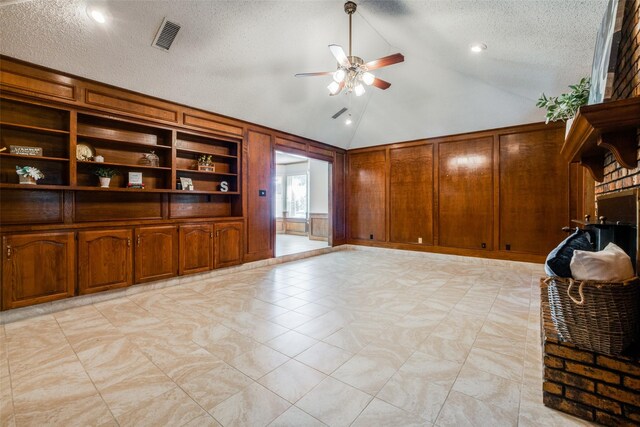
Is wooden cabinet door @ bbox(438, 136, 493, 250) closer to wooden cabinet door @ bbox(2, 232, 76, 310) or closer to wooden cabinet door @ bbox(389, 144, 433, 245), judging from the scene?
wooden cabinet door @ bbox(389, 144, 433, 245)

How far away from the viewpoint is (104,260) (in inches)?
141

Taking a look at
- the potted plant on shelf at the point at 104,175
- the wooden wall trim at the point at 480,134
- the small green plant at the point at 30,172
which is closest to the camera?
the small green plant at the point at 30,172

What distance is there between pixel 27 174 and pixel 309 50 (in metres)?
3.90

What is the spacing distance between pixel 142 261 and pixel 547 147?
A: 689cm

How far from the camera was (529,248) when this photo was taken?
5.35 m

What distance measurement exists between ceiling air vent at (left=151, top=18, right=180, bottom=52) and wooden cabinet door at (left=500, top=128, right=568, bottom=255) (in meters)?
5.77

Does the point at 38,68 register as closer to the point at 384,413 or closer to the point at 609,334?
the point at 384,413

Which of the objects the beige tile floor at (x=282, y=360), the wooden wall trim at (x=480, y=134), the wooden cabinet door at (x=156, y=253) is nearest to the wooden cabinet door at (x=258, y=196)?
the wooden cabinet door at (x=156, y=253)

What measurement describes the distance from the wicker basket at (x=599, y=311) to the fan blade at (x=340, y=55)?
279cm

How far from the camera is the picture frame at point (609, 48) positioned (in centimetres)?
199

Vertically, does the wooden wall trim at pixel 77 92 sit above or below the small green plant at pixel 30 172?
above

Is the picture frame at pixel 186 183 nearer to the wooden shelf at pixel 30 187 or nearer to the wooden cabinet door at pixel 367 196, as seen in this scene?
the wooden shelf at pixel 30 187

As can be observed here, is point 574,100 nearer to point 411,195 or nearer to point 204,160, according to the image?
point 411,195

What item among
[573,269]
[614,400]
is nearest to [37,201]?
[573,269]
